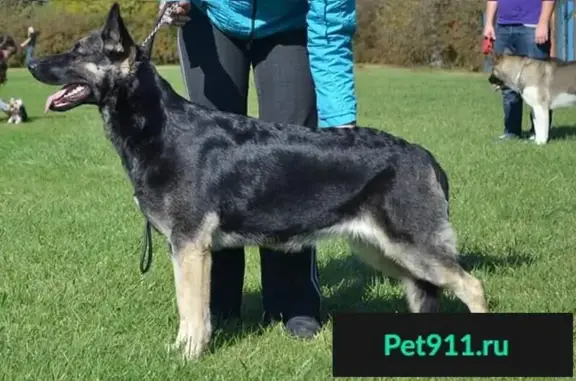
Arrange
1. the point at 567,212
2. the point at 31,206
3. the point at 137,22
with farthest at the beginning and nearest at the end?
the point at 137,22 < the point at 31,206 < the point at 567,212

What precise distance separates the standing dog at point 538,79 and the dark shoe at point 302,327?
9353 mm

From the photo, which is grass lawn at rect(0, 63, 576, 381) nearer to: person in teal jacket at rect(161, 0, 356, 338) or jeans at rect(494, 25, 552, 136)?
person in teal jacket at rect(161, 0, 356, 338)

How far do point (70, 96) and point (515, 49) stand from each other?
429 inches

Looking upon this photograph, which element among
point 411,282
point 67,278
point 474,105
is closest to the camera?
point 411,282

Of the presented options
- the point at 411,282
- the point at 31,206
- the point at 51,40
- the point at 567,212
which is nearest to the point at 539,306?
the point at 411,282

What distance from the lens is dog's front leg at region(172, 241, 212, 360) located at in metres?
4.29

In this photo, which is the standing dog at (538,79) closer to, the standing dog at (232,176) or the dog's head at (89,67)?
the standing dog at (232,176)

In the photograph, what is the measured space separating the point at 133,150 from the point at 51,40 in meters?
47.0

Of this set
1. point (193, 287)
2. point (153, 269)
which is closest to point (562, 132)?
point (153, 269)

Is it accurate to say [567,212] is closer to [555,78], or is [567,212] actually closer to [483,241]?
[483,241]

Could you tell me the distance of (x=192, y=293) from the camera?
4.31 meters

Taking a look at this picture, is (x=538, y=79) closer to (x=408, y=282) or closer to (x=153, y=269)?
(x=153, y=269)

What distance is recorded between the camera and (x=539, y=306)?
16.5 feet
